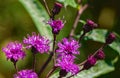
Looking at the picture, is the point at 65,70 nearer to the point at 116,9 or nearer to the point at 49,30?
the point at 49,30

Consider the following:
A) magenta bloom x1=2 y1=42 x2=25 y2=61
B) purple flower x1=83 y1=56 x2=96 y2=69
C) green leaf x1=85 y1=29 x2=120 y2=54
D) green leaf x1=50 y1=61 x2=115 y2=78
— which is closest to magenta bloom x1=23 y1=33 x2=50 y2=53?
magenta bloom x1=2 y1=42 x2=25 y2=61

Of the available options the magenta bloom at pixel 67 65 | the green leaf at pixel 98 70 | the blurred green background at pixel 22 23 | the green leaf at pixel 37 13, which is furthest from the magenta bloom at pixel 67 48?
the blurred green background at pixel 22 23

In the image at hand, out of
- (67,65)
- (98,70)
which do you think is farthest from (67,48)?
(98,70)

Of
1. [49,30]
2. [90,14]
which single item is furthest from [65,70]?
[90,14]

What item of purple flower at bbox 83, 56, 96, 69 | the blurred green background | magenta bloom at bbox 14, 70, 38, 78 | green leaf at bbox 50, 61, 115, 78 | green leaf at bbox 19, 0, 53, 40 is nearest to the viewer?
magenta bloom at bbox 14, 70, 38, 78

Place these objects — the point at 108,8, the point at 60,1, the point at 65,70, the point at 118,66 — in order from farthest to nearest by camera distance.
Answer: the point at 108,8
the point at 118,66
the point at 60,1
the point at 65,70

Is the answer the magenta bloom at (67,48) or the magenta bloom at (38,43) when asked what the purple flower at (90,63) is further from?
the magenta bloom at (38,43)

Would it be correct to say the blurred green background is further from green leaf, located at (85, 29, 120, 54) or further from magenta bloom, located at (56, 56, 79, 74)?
magenta bloom, located at (56, 56, 79, 74)
